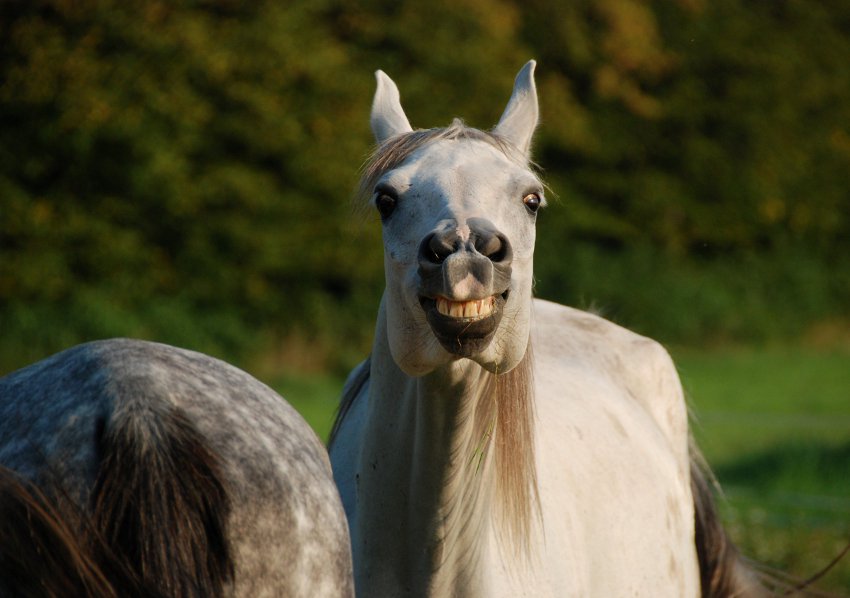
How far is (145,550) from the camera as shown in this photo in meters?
1.82

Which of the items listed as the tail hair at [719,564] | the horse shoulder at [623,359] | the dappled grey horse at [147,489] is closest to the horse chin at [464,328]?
the dappled grey horse at [147,489]

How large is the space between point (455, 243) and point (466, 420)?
0.53 m

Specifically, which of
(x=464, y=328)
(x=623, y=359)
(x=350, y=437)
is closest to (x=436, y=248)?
(x=464, y=328)

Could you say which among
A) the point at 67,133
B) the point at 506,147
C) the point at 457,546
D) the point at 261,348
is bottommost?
the point at 457,546

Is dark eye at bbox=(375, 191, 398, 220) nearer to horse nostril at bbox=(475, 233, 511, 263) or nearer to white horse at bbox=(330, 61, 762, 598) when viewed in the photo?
white horse at bbox=(330, 61, 762, 598)

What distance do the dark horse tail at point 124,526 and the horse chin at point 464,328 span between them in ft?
2.53

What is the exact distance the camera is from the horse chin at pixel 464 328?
8.21 feet

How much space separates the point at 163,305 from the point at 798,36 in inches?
719

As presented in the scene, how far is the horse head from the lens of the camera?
2.49 meters

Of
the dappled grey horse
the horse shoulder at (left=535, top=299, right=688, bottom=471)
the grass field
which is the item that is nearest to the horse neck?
the dappled grey horse

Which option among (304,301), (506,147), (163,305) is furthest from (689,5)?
(506,147)

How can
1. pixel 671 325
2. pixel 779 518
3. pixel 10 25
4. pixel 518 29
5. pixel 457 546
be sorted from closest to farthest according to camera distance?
pixel 457 546
pixel 779 518
pixel 10 25
pixel 671 325
pixel 518 29

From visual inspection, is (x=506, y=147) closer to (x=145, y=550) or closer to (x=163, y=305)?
(x=145, y=550)

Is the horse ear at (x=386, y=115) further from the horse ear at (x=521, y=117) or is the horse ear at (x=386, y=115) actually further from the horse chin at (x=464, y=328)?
the horse chin at (x=464, y=328)
